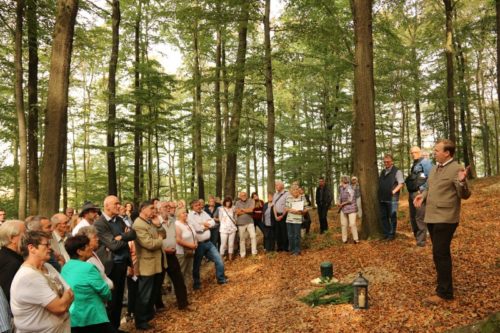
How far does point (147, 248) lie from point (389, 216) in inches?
234

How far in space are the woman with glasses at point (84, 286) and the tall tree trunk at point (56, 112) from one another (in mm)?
3495

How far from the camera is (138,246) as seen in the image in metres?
6.07

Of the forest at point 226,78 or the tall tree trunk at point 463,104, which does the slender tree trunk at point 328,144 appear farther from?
the tall tree trunk at point 463,104

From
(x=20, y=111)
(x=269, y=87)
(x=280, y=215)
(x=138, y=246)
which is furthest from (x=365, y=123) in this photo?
(x=20, y=111)

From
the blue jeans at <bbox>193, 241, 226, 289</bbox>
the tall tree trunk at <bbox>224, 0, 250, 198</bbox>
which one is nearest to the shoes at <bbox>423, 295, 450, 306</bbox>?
the blue jeans at <bbox>193, 241, 226, 289</bbox>

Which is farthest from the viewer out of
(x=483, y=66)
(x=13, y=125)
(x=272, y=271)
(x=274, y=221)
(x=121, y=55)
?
(x=483, y=66)

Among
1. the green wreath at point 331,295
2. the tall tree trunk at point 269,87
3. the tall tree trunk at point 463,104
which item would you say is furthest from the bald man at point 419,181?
the tall tree trunk at point 463,104

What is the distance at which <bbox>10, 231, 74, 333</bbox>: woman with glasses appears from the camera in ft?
9.66

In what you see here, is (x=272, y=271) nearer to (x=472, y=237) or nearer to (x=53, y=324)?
(x=472, y=237)

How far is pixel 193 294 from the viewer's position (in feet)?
26.2

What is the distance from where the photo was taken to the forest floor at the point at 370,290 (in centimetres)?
469

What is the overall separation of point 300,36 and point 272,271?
777cm

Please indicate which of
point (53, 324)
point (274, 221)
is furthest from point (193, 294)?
point (53, 324)

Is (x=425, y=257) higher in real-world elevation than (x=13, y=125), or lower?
lower
